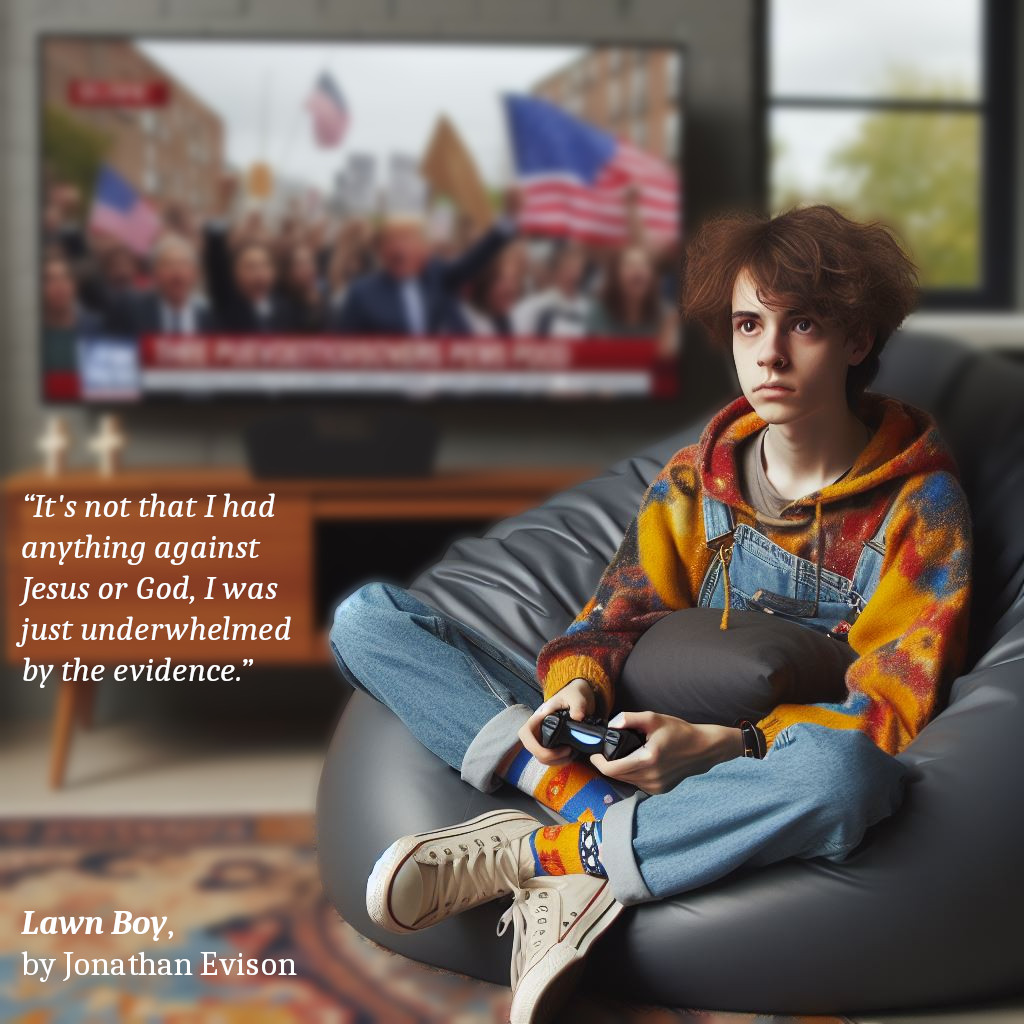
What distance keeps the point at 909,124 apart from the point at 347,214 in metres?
1.50

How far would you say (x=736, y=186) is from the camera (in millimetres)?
3320

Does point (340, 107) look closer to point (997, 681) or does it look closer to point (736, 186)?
point (736, 186)

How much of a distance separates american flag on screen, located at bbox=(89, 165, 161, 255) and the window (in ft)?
5.04

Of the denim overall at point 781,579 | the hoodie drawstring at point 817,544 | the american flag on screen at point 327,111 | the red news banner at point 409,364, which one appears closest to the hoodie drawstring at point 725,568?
the denim overall at point 781,579

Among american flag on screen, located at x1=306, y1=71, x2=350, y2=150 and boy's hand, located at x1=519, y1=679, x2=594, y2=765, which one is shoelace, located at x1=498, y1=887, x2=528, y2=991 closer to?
boy's hand, located at x1=519, y1=679, x2=594, y2=765

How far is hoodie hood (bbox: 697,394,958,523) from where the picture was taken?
1.70m

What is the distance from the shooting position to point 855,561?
67.4 inches

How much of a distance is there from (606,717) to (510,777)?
143 mm

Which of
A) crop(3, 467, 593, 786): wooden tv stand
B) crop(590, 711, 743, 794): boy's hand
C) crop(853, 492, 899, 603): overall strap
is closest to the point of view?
crop(590, 711, 743, 794): boy's hand

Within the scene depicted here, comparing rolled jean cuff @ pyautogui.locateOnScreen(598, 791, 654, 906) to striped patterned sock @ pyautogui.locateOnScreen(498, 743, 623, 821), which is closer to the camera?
rolled jean cuff @ pyautogui.locateOnScreen(598, 791, 654, 906)

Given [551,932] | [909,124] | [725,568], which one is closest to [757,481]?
[725,568]

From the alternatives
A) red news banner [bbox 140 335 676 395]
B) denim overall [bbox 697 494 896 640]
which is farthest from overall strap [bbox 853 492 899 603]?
red news banner [bbox 140 335 676 395]

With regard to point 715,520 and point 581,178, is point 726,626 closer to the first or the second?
point 715,520

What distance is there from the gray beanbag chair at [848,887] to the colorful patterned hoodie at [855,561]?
0.25 ft
